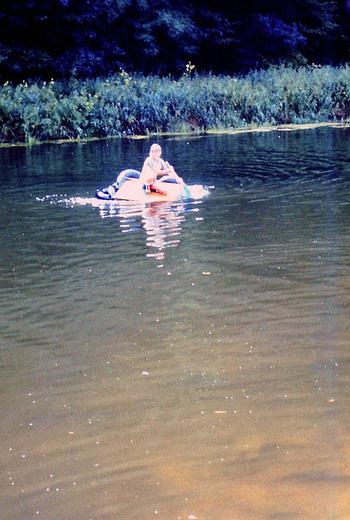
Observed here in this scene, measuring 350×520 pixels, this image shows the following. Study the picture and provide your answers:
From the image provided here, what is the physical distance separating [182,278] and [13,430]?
4.05 meters

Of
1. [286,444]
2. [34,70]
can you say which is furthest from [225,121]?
[286,444]

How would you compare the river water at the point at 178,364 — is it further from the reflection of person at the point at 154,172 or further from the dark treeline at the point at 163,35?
the dark treeline at the point at 163,35

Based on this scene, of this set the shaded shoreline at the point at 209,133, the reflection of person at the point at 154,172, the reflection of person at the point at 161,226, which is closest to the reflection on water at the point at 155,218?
the reflection of person at the point at 161,226

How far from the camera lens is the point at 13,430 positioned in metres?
6.00

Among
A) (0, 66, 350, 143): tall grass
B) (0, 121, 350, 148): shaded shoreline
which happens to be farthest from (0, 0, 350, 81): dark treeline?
(0, 121, 350, 148): shaded shoreline

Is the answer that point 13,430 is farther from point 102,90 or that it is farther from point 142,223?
point 102,90

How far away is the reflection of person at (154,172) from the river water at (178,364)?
1.76 m

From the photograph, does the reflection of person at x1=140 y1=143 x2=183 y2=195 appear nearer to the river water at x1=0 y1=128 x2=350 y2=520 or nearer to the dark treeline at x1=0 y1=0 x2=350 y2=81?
the river water at x1=0 y1=128 x2=350 y2=520

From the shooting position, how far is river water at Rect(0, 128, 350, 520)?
201 inches

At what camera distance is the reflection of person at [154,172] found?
16.2m

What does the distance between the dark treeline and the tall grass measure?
9.88 ft

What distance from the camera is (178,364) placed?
23.2 ft

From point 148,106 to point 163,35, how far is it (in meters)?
8.83

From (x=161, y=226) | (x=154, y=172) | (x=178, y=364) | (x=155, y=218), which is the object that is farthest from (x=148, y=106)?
(x=178, y=364)
